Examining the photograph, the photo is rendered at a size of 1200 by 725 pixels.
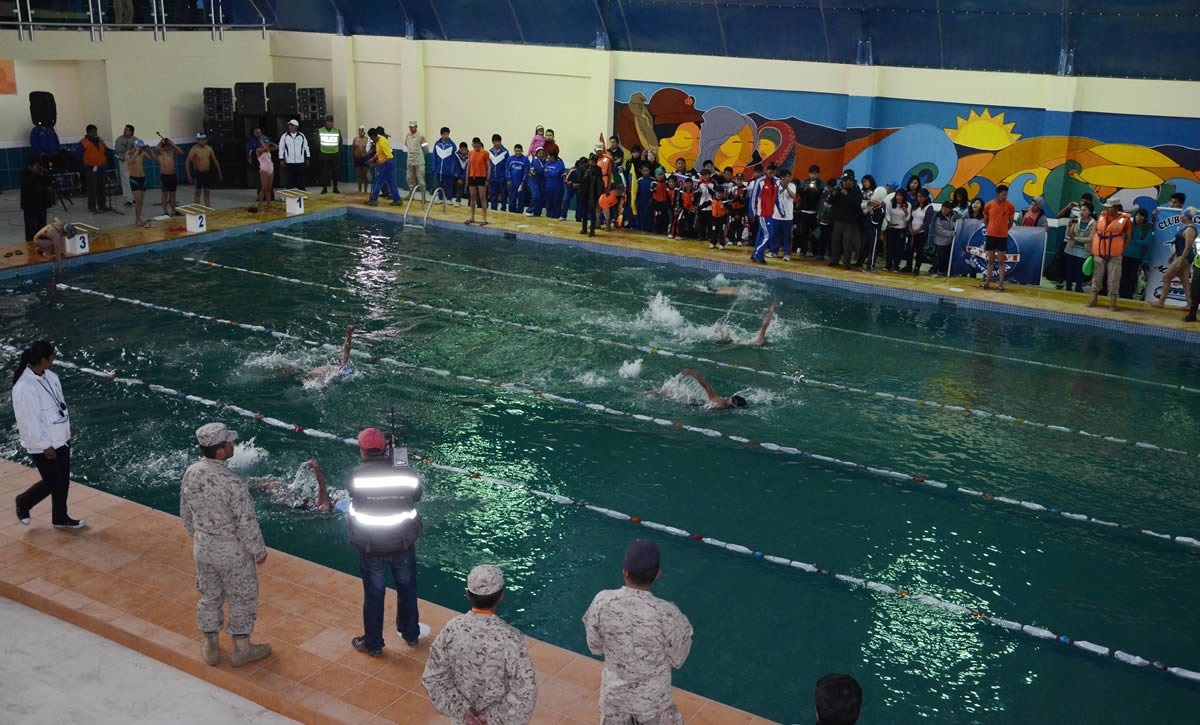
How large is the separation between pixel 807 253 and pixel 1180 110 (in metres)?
6.28

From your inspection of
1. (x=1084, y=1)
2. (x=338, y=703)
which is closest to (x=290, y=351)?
(x=338, y=703)

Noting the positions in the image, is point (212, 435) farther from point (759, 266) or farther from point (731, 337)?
point (759, 266)

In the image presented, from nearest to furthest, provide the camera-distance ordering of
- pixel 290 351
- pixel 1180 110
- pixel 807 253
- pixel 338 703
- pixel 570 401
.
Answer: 1. pixel 338 703
2. pixel 570 401
3. pixel 290 351
4. pixel 1180 110
5. pixel 807 253

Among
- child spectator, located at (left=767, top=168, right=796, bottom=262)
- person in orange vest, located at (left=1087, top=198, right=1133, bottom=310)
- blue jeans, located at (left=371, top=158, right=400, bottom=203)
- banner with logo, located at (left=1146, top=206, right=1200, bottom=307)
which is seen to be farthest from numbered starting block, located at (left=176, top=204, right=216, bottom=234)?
banner with logo, located at (left=1146, top=206, right=1200, bottom=307)

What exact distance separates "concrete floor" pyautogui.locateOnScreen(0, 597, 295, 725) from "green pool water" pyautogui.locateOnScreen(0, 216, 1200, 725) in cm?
176

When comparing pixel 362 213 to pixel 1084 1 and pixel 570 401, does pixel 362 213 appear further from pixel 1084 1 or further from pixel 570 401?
pixel 1084 1

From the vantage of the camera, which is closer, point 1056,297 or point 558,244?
point 1056,297

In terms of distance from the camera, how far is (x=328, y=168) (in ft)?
78.1

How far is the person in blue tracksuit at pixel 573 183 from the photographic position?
2030 cm

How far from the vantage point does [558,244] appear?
19828mm

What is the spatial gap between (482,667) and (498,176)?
736 inches

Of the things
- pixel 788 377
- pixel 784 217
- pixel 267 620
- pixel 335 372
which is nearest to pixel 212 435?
pixel 267 620

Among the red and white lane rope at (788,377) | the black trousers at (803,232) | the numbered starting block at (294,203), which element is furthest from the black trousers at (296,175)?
the black trousers at (803,232)

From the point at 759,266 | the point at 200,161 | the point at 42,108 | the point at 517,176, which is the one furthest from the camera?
the point at 517,176
